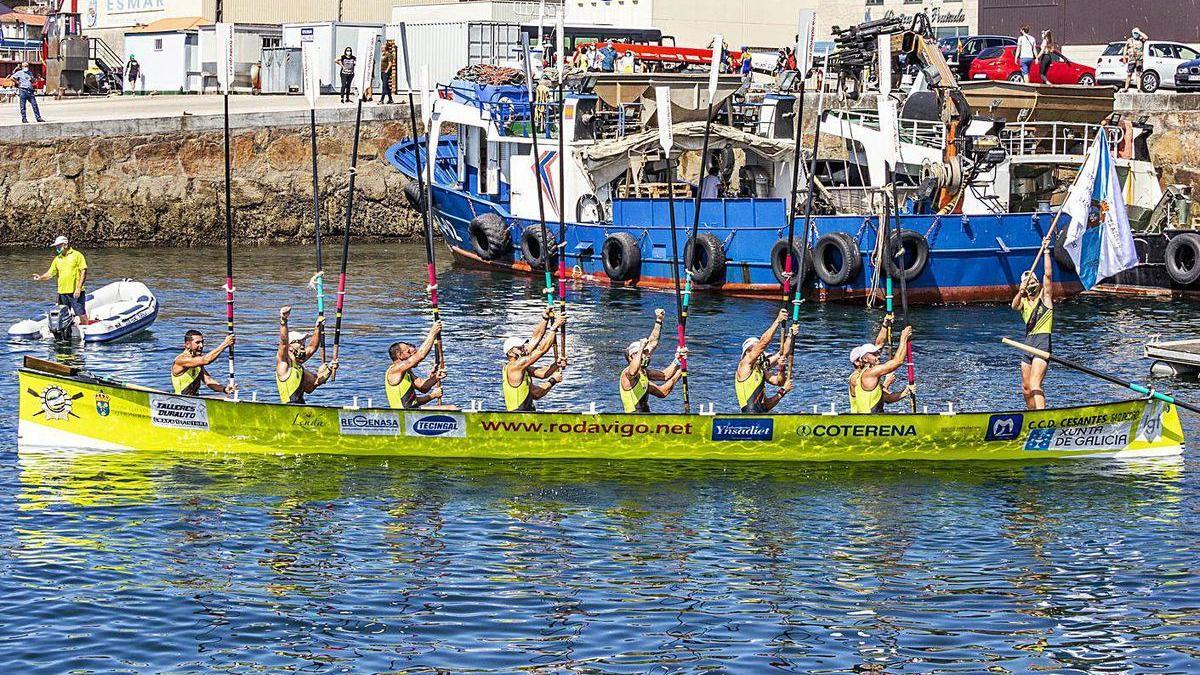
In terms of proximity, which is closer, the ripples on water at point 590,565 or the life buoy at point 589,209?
the ripples on water at point 590,565

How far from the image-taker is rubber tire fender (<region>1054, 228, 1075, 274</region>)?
1339 inches

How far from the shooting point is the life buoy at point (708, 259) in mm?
34938

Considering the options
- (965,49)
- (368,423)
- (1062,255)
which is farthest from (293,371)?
(965,49)

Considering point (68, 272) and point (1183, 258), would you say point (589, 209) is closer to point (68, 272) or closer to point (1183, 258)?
point (1183, 258)

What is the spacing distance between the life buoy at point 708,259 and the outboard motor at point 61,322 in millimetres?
12436

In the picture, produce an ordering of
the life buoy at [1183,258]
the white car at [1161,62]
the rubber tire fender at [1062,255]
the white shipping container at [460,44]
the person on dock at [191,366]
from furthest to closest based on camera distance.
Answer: the white shipping container at [460,44], the white car at [1161,62], the rubber tire fender at [1062,255], the life buoy at [1183,258], the person on dock at [191,366]

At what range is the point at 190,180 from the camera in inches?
1718

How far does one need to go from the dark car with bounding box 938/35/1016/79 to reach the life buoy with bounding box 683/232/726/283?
1394cm

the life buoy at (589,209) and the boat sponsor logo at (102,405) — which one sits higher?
the life buoy at (589,209)

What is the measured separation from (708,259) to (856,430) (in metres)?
15.0

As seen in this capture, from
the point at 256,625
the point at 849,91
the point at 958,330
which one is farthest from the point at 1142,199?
the point at 256,625

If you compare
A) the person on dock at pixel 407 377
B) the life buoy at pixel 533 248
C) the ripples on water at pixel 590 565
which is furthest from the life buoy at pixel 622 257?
the ripples on water at pixel 590 565

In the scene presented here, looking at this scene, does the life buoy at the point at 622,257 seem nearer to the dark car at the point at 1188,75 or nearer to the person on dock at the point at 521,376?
the person on dock at the point at 521,376

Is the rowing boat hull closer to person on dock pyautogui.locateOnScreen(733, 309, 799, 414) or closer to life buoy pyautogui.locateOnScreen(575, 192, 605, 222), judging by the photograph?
person on dock pyautogui.locateOnScreen(733, 309, 799, 414)
